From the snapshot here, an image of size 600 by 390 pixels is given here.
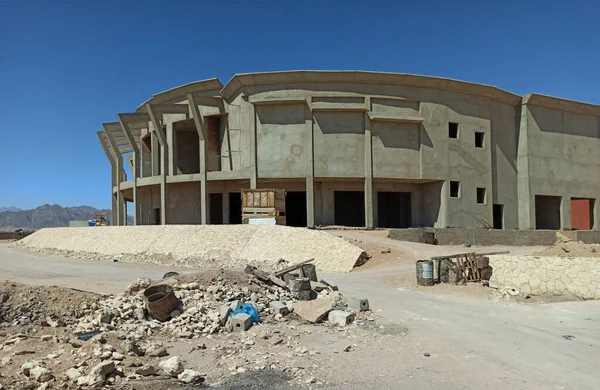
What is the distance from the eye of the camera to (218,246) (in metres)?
21.1

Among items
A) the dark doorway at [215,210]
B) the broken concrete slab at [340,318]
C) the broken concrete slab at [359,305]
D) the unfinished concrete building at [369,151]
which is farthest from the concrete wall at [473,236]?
the broken concrete slab at [340,318]

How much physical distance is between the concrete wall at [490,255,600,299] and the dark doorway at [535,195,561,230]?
29.8 metres

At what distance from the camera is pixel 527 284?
11.2m

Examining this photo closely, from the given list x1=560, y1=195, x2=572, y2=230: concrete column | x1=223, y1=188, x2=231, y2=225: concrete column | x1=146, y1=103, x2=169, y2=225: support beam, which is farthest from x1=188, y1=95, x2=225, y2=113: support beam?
x1=560, y1=195, x2=572, y2=230: concrete column

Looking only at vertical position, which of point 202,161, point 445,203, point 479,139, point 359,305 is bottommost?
point 359,305

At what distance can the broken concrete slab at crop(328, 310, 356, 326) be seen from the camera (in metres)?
8.26

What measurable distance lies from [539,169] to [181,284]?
3340 cm

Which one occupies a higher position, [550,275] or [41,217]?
[550,275]

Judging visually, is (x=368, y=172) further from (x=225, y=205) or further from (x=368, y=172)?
(x=225, y=205)

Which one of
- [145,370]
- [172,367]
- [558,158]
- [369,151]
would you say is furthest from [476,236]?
[145,370]

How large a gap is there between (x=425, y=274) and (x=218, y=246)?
11.3 metres

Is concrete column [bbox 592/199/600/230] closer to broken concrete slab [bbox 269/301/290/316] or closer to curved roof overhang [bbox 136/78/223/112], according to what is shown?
curved roof overhang [bbox 136/78/223/112]

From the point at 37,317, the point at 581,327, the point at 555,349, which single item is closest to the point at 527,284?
the point at 581,327

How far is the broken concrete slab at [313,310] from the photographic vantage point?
846 cm
